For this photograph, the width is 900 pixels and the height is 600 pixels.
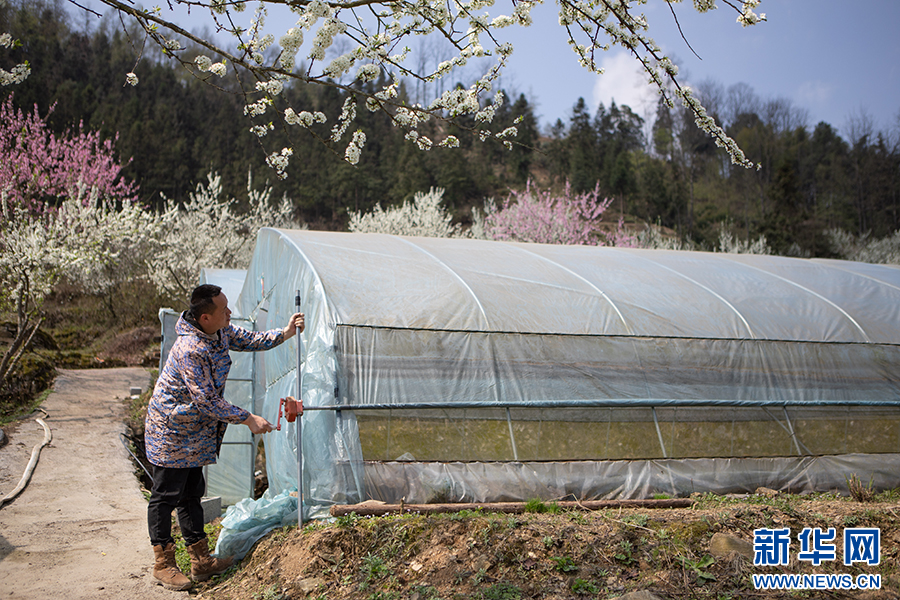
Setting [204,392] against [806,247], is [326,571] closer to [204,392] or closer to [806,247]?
[204,392]

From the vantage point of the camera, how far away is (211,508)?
583 cm

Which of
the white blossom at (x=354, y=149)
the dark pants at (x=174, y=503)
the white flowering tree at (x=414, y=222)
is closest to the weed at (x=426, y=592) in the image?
the dark pants at (x=174, y=503)

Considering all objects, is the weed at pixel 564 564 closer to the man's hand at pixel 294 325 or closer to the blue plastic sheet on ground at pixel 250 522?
the blue plastic sheet on ground at pixel 250 522

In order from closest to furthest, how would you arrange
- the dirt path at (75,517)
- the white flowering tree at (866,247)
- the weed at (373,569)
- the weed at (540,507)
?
1. the weed at (373,569)
2. the dirt path at (75,517)
3. the weed at (540,507)
4. the white flowering tree at (866,247)

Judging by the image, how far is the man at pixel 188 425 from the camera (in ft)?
12.1

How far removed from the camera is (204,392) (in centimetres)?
363

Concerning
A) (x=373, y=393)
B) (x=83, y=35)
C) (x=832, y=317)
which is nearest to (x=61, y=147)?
(x=373, y=393)

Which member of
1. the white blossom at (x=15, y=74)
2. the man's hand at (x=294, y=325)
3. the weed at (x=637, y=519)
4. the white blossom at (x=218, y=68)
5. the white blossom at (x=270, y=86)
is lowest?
the weed at (x=637, y=519)

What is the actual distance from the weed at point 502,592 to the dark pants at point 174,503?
5.97 ft

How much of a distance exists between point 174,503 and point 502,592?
1972 millimetres

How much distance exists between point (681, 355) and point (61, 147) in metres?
20.3

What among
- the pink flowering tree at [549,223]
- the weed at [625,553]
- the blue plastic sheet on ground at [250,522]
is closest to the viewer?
the weed at [625,553]

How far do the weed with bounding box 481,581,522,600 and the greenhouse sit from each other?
4.19 ft

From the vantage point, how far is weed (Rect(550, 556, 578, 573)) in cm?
352
